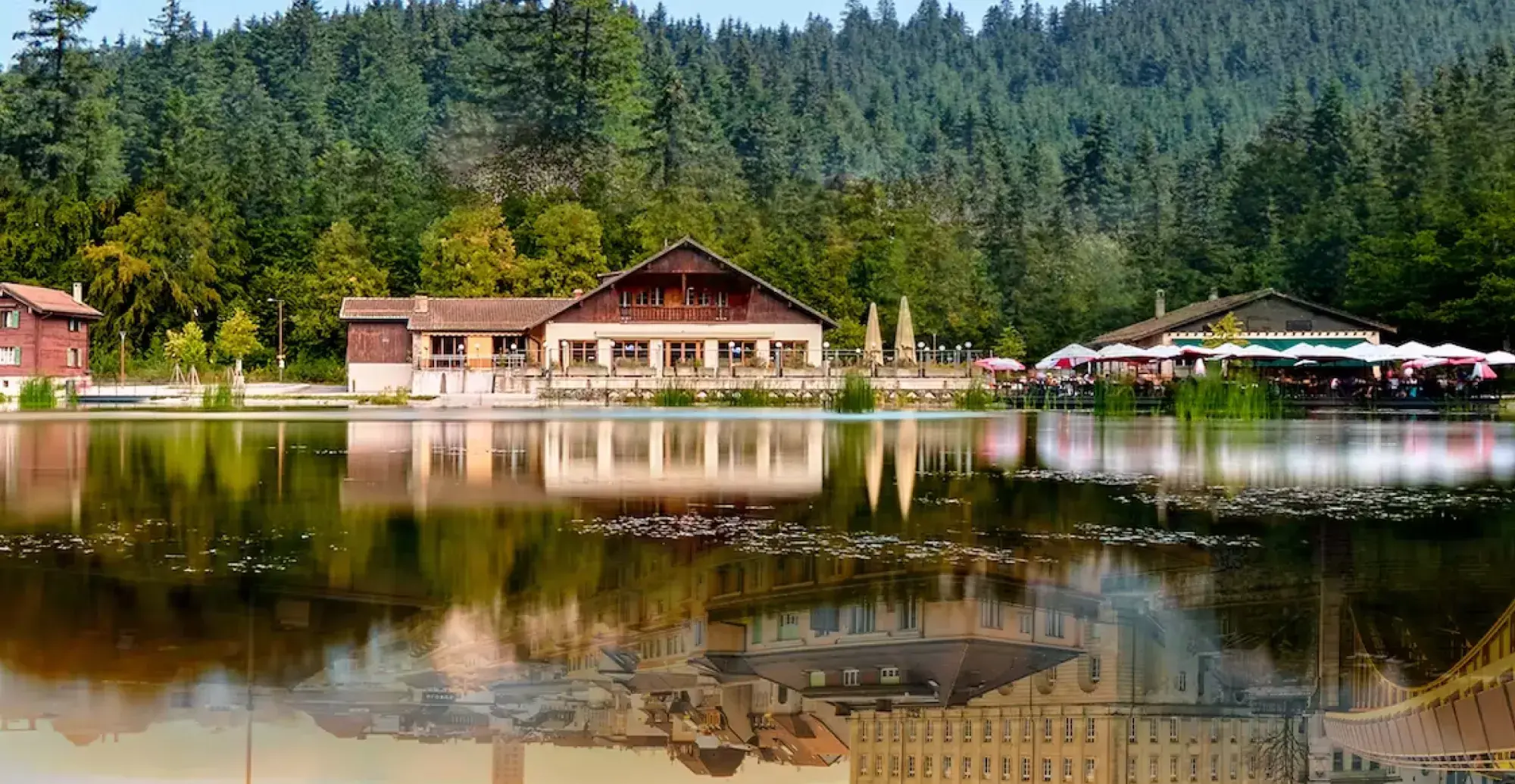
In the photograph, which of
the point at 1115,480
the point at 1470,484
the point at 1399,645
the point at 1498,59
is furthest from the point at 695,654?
the point at 1498,59

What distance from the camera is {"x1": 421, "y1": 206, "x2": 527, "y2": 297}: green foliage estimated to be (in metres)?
77.8

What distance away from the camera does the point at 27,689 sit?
322 inches

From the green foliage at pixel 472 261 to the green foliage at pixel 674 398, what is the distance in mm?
22764

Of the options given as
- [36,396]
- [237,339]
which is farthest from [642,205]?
[36,396]

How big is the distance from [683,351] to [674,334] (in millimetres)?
922

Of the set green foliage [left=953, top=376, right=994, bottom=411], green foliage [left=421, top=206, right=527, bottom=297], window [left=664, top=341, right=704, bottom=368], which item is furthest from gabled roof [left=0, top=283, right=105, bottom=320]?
green foliage [left=953, top=376, right=994, bottom=411]

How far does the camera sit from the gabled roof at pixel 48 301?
68.2 meters

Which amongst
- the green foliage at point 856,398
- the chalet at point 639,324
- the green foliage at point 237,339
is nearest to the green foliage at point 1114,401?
the green foliage at point 856,398

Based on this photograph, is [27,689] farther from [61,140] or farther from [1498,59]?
[1498,59]

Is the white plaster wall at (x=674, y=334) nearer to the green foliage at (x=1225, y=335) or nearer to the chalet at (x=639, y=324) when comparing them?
the chalet at (x=639, y=324)

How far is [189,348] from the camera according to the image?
72.2 metres

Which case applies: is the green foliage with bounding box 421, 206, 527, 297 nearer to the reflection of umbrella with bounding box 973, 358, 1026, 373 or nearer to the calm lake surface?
the reflection of umbrella with bounding box 973, 358, 1026, 373

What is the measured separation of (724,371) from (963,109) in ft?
418

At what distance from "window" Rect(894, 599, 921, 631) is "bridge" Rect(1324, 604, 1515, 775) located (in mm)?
2659
